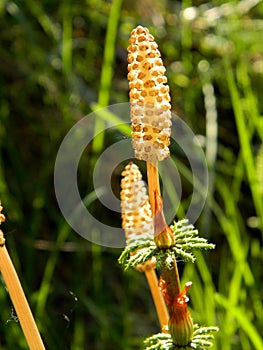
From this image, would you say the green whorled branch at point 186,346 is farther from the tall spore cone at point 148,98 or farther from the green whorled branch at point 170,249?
the tall spore cone at point 148,98

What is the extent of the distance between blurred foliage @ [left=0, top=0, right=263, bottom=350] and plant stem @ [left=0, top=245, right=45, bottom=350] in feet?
2.07

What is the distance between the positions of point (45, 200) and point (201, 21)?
76 centimetres

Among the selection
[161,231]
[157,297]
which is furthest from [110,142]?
[161,231]

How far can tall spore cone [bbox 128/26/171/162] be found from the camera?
500 millimetres

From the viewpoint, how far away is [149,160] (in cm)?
52

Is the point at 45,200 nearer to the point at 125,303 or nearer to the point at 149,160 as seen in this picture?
the point at 125,303

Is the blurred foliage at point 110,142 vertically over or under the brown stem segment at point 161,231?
over

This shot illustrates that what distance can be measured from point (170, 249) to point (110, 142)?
43.9 inches

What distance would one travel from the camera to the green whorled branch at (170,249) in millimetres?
552

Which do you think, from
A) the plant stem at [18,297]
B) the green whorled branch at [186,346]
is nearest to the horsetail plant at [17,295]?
the plant stem at [18,297]

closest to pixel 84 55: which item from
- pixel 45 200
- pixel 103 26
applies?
pixel 103 26

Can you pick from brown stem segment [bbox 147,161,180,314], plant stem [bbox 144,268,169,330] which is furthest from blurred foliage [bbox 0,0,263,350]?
brown stem segment [bbox 147,161,180,314]

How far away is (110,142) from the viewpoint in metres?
1.67

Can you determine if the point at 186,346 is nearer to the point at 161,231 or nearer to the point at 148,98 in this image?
the point at 161,231
